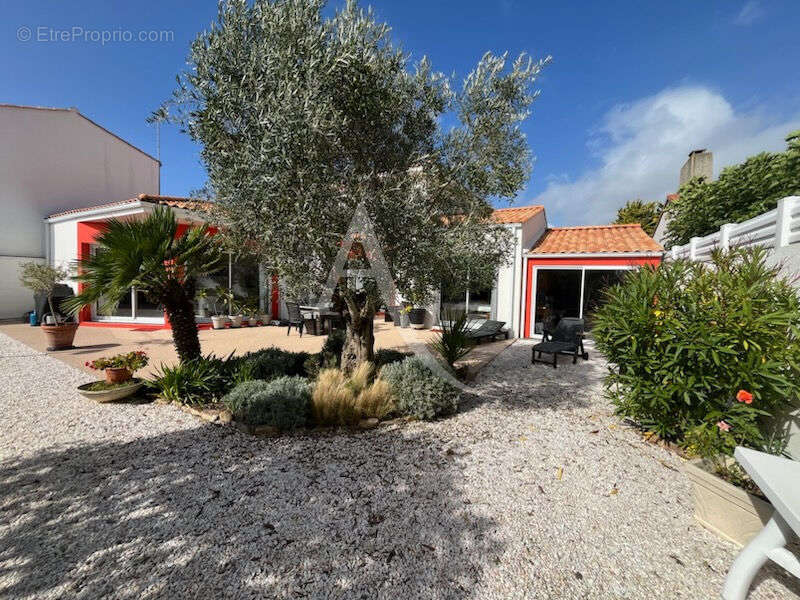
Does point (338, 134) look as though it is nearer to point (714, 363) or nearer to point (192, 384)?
point (192, 384)

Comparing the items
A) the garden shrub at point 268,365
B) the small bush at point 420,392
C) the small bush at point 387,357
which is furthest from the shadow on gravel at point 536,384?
the garden shrub at point 268,365

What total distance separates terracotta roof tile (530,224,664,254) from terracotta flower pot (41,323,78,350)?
45.1 feet

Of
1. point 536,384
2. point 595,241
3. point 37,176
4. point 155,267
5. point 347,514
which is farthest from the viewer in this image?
point 37,176

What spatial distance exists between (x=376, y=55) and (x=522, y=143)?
7.86 ft

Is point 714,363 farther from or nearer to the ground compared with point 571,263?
nearer to the ground

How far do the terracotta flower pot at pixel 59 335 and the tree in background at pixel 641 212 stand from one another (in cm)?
3121

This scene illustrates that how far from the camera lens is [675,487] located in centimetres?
328

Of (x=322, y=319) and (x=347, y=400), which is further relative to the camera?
(x=322, y=319)

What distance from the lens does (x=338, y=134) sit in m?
4.04

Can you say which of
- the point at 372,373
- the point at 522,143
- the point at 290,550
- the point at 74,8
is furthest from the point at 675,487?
the point at 74,8

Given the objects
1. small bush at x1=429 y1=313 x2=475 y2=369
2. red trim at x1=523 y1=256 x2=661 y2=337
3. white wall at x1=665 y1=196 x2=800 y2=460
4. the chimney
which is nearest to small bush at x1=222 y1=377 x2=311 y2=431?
small bush at x1=429 y1=313 x2=475 y2=369

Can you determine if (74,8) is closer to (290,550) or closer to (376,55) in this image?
(376,55)

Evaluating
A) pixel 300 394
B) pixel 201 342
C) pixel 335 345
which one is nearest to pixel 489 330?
pixel 335 345

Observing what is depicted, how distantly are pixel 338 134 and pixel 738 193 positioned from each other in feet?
38.8
